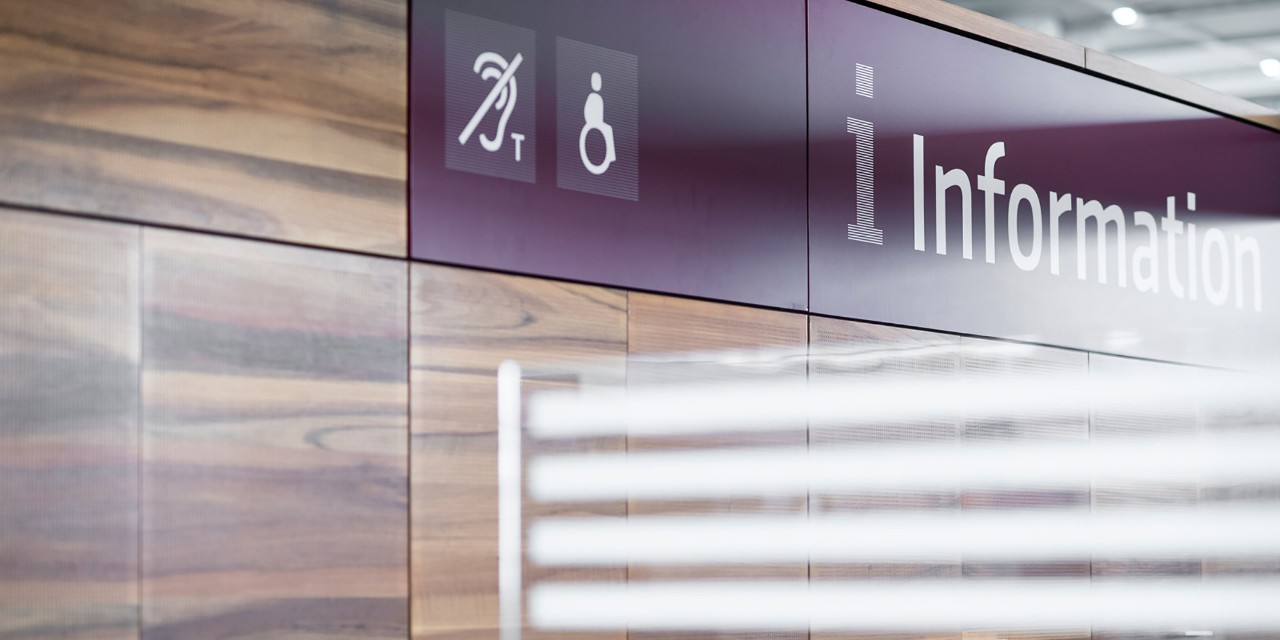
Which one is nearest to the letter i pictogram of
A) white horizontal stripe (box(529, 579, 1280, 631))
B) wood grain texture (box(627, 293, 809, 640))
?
wood grain texture (box(627, 293, 809, 640))

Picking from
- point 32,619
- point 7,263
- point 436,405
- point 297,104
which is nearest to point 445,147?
point 297,104

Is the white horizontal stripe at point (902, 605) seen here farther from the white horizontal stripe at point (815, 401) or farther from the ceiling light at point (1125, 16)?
the ceiling light at point (1125, 16)

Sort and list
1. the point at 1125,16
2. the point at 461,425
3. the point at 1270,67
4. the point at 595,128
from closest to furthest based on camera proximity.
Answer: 1. the point at 461,425
2. the point at 595,128
3. the point at 1125,16
4. the point at 1270,67

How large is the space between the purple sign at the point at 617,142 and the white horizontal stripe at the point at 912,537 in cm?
58

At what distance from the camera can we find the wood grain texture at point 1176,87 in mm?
4887

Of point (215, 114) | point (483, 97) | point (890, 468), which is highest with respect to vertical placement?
point (483, 97)

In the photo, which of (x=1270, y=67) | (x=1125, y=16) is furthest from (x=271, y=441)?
(x=1270, y=67)

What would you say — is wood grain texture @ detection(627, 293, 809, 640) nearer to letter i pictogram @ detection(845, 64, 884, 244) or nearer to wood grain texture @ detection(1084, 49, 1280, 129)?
letter i pictogram @ detection(845, 64, 884, 244)

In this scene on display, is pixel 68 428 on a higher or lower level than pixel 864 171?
lower

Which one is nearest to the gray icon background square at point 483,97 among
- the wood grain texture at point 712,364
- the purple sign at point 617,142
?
A: the purple sign at point 617,142

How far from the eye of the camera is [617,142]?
3.54m

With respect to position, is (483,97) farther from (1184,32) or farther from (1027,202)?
(1184,32)

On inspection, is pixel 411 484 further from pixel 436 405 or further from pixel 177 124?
pixel 177 124

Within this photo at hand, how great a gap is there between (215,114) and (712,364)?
4.64 feet
